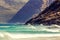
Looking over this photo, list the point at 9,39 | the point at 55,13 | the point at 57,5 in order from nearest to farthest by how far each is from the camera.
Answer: the point at 9,39
the point at 55,13
the point at 57,5

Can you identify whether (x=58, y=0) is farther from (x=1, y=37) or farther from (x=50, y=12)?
(x=1, y=37)

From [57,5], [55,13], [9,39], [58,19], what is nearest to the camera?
[9,39]

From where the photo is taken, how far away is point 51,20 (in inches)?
3794

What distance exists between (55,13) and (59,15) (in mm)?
3702

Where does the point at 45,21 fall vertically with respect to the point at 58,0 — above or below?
below

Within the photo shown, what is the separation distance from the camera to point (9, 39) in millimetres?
21594

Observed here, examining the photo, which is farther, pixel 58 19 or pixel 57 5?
pixel 57 5

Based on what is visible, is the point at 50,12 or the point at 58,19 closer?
the point at 58,19

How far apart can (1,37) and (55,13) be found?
264ft

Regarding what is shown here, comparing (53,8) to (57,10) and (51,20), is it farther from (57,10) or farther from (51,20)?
(51,20)

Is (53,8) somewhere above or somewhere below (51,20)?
above

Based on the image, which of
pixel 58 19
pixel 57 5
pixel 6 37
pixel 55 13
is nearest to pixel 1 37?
pixel 6 37

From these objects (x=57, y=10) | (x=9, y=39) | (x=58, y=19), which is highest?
(x=57, y=10)

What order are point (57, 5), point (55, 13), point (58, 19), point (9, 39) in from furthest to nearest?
point (57, 5), point (55, 13), point (58, 19), point (9, 39)
